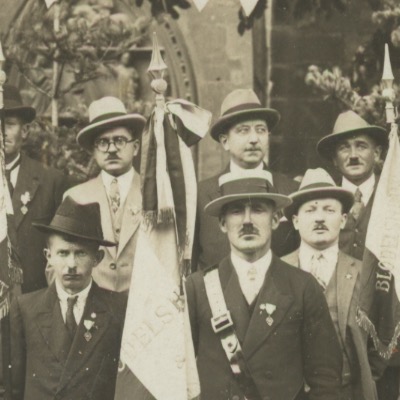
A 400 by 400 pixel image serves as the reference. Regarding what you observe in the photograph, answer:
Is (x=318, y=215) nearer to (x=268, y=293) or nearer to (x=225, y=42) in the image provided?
(x=268, y=293)

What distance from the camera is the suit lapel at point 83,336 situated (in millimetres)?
7395

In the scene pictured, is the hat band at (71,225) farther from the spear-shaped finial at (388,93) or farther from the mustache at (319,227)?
the spear-shaped finial at (388,93)

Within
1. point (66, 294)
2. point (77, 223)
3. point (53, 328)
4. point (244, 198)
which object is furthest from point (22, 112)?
point (244, 198)

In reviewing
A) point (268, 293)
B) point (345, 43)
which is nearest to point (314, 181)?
point (268, 293)

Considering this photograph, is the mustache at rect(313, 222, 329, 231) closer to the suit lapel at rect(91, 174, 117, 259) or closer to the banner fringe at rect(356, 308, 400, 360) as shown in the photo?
the banner fringe at rect(356, 308, 400, 360)

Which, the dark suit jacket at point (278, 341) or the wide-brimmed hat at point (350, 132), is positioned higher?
the wide-brimmed hat at point (350, 132)

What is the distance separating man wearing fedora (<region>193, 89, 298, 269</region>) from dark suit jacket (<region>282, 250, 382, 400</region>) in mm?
358

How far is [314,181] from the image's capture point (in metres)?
7.86

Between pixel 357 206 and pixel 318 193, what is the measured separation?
54 centimetres

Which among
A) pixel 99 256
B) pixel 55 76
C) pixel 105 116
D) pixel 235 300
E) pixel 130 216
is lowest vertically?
pixel 235 300

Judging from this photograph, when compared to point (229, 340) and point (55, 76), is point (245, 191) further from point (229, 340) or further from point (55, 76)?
point (55, 76)

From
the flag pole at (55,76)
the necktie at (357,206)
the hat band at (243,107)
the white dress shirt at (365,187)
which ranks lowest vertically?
the necktie at (357,206)

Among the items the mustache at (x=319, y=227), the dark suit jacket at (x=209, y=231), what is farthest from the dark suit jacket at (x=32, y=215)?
the mustache at (x=319, y=227)

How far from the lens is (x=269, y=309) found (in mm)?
7164
